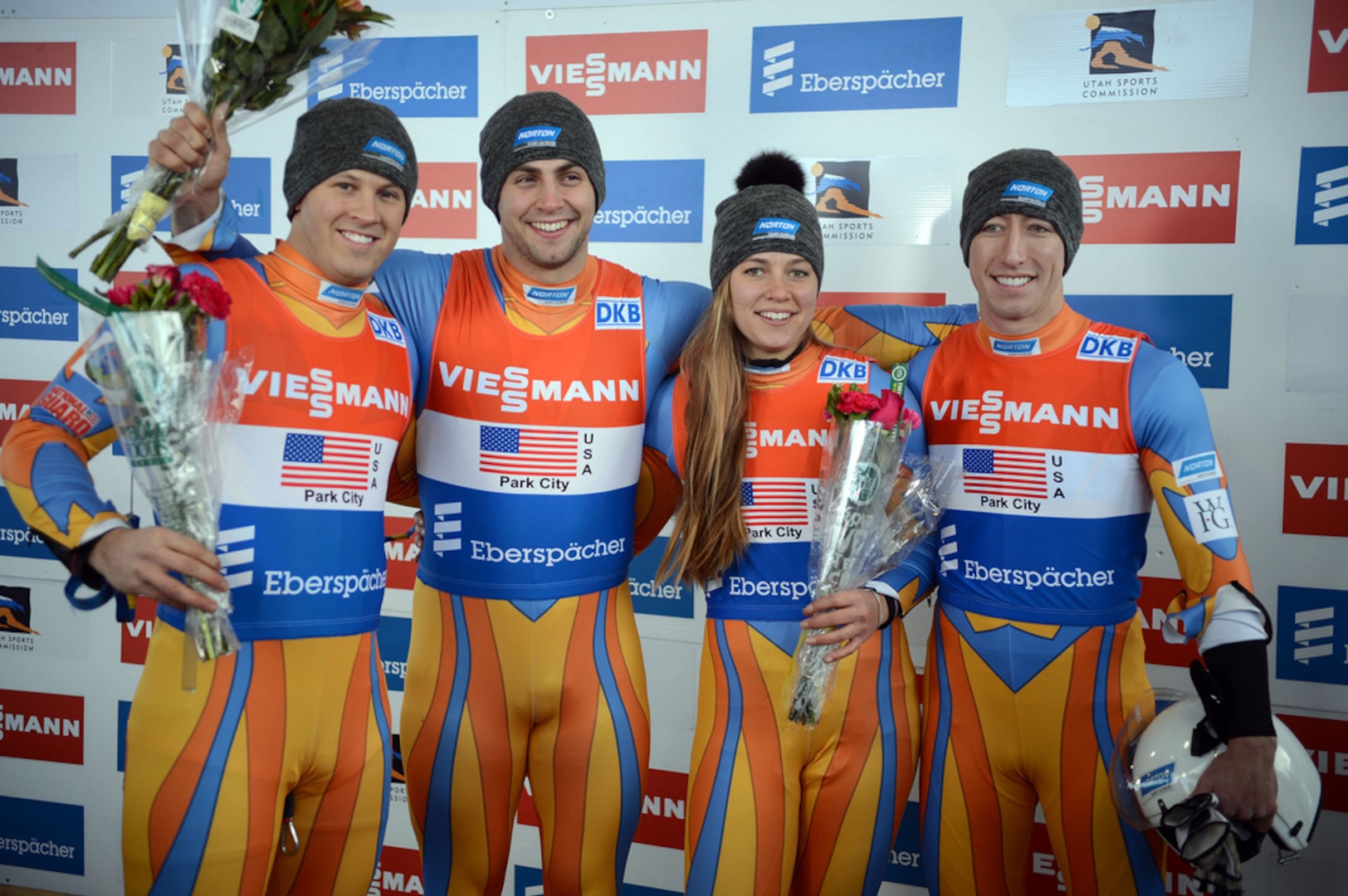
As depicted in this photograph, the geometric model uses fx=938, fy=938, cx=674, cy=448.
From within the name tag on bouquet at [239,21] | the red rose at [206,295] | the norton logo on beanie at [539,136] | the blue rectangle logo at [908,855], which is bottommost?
the blue rectangle logo at [908,855]

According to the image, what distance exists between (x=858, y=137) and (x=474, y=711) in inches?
93.7

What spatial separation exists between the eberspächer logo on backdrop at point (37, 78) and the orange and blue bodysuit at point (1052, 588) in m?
3.82

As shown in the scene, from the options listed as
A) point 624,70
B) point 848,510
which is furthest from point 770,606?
point 624,70

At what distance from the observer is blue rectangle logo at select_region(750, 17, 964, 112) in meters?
3.32

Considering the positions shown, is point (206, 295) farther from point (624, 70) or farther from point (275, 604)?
point (624, 70)

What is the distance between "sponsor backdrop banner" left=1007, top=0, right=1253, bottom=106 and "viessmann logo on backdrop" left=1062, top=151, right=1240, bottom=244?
0.70ft

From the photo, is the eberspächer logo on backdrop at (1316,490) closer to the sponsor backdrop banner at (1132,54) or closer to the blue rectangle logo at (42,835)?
the sponsor backdrop banner at (1132,54)

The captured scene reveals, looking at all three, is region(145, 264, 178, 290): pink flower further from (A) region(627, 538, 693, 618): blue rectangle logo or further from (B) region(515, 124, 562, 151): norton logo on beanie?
(A) region(627, 538, 693, 618): blue rectangle logo

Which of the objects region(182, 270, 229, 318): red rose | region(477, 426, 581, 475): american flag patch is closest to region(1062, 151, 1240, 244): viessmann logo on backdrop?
region(477, 426, 581, 475): american flag patch

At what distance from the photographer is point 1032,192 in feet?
8.05

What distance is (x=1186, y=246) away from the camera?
3.18 m

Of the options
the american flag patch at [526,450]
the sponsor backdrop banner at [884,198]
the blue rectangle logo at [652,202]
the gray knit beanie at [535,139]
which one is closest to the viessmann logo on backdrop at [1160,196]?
the sponsor backdrop banner at [884,198]

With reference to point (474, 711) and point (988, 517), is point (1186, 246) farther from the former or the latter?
point (474, 711)

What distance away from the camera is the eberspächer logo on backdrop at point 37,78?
393 cm
